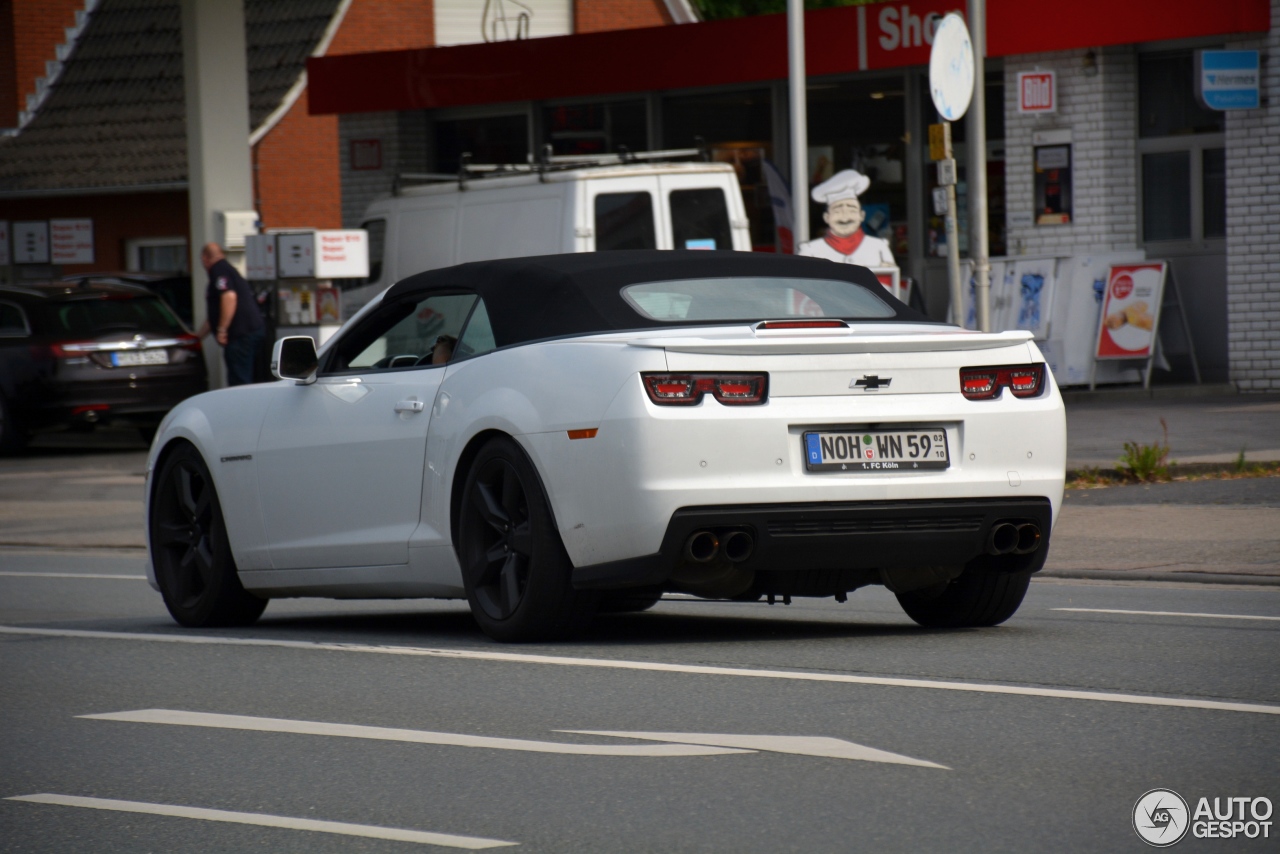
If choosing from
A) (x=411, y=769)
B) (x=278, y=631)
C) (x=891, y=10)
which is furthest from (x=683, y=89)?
(x=411, y=769)

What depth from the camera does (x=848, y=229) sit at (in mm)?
20156

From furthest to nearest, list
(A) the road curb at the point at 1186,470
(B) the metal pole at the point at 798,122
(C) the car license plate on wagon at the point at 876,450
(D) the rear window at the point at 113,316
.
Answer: (D) the rear window at the point at 113,316, (B) the metal pole at the point at 798,122, (A) the road curb at the point at 1186,470, (C) the car license plate on wagon at the point at 876,450

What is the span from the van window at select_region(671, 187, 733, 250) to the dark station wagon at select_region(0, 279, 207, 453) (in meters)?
5.76

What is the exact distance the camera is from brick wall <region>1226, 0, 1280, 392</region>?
2162cm

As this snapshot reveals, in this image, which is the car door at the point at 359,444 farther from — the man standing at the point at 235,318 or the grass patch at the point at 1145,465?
the man standing at the point at 235,318

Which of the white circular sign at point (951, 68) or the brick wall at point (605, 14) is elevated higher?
the brick wall at point (605, 14)

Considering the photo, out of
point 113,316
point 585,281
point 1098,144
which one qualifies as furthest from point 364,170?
point 585,281

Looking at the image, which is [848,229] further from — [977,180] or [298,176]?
[298,176]

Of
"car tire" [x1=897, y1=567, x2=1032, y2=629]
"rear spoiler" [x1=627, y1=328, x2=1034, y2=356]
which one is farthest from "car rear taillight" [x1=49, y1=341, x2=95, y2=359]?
"rear spoiler" [x1=627, y1=328, x2=1034, y2=356]

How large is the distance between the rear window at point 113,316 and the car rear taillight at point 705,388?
1623 centimetres

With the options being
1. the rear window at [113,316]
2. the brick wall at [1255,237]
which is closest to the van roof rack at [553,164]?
the rear window at [113,316]

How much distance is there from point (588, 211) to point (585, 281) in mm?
11358

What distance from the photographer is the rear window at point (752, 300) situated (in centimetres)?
822

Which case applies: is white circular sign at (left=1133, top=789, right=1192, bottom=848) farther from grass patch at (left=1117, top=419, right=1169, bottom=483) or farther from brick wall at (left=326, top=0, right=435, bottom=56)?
brick wall at (left=326, top=0, right=435, bottom=56)
